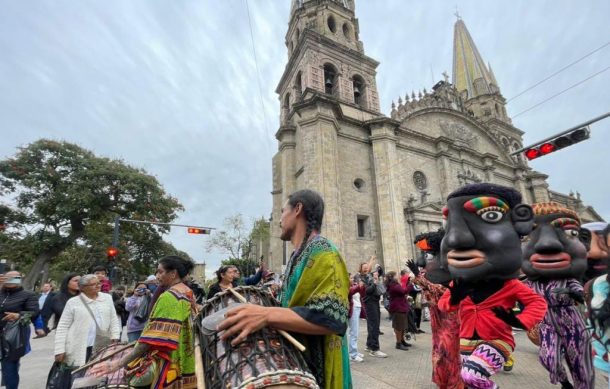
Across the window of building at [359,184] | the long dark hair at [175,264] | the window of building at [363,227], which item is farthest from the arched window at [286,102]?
the long dark hair at [175,264]

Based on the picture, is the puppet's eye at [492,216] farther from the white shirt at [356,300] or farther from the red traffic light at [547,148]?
the red traffic light at [547,148]

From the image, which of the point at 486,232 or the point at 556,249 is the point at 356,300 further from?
the point at 486,232

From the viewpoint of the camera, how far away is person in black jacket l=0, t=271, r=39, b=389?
14.3 ft

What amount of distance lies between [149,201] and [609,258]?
25.6 metres

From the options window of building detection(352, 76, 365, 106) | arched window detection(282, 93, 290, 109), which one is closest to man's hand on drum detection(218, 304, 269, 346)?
window of building detection(352, 76, 365, 106)

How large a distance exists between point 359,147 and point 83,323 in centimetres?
1763

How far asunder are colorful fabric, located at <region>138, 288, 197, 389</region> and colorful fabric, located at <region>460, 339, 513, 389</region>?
229 cm

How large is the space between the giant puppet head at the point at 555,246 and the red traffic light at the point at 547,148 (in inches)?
253

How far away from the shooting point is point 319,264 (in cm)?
154

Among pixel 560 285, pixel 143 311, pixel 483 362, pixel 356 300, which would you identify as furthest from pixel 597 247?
pixel 143 311

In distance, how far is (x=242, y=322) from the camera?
1.24 m

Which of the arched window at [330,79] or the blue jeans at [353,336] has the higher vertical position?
the arched window at [330,79]

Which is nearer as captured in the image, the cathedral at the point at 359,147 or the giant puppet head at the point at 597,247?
the giant puppet head at the point at 597,247

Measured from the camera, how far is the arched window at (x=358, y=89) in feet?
74.0
